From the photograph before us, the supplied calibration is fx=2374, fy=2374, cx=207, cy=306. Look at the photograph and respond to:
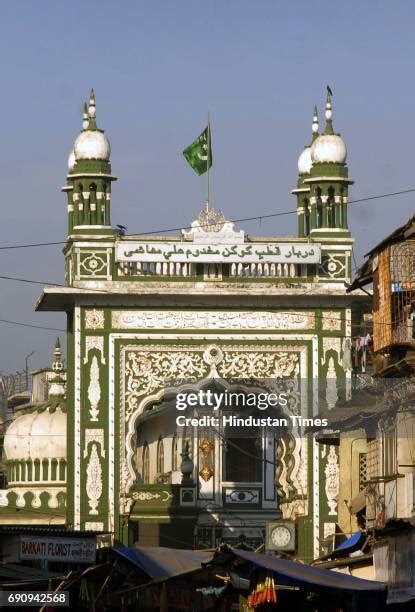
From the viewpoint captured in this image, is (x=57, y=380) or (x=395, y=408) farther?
(x=57, y=380)

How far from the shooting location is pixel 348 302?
3997 cm

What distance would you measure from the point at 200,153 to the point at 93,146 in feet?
6.25

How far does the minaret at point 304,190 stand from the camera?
4219 cm

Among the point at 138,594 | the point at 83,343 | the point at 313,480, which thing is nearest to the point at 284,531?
the point at 313,480

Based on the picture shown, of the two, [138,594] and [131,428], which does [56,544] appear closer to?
[138,594]

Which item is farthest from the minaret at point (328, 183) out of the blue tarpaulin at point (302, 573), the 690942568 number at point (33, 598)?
the 690942568 number at point (33, 598)

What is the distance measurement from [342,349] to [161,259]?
11.2 feet

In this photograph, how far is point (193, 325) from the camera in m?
39.8

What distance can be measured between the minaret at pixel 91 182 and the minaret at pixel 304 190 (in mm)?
3907

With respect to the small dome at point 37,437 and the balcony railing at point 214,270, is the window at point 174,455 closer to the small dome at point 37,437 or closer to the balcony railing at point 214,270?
the small dome at point 37,437

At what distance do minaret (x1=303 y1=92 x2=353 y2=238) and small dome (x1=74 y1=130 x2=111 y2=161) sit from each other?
11.6 feet

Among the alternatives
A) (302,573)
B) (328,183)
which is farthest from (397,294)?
(328,183)

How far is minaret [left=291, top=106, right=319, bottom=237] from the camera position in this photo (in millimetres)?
42188

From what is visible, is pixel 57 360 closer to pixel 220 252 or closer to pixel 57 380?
pixel 57 380
